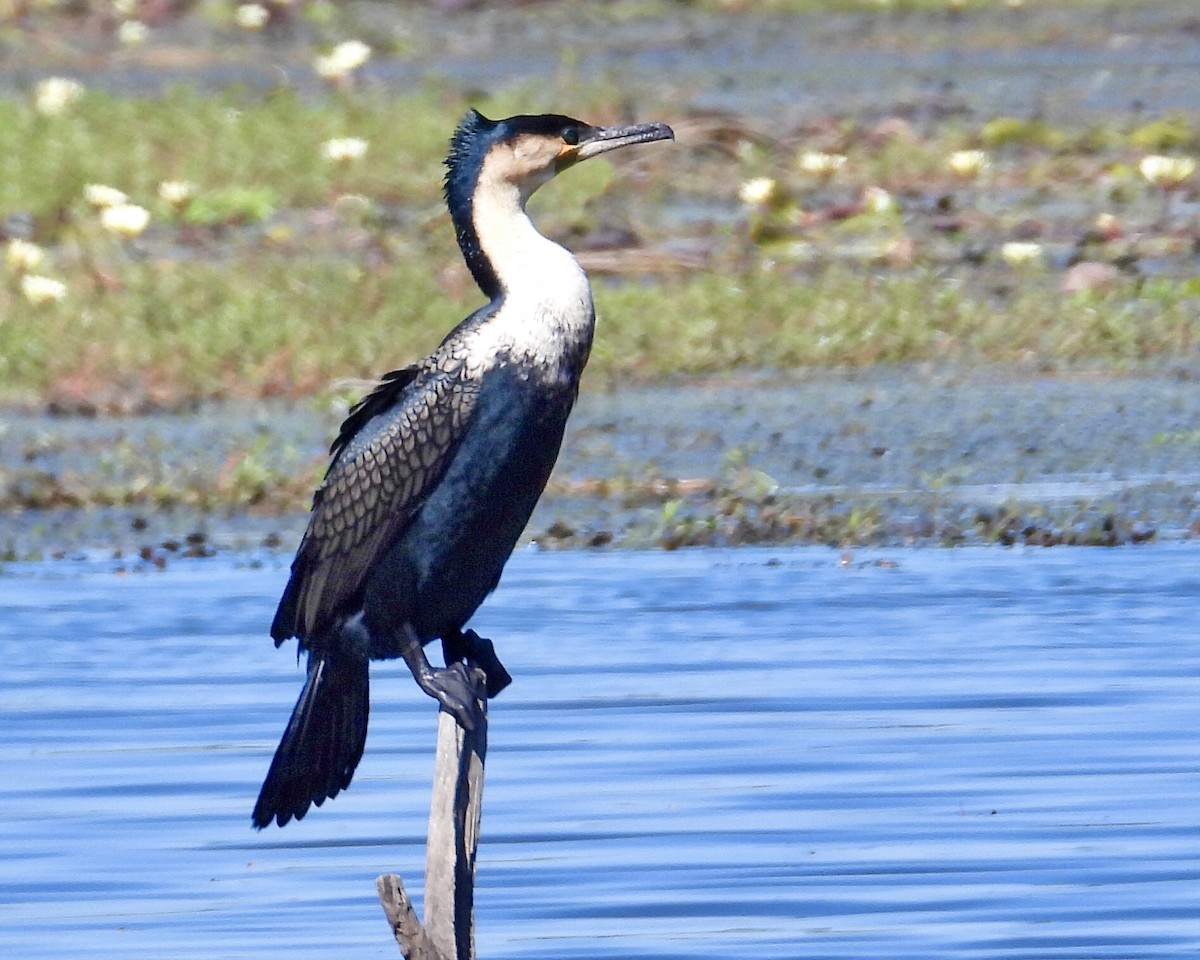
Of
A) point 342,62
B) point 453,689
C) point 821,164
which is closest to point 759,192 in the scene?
point 821,164

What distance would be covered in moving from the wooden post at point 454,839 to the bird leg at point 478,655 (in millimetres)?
220

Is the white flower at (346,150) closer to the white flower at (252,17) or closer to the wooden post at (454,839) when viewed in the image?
the white flower at (252,17)

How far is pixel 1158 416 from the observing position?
32.4ft

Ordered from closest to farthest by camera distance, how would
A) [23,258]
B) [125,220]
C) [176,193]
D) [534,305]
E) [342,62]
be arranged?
[534,305] < [23,258] < [125,220] < [176,193] < [342,62]

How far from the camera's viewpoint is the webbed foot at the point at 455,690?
494 centimetres

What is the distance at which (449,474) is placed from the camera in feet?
17.2

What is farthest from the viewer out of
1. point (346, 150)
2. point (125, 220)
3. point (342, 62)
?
point (342, 62)

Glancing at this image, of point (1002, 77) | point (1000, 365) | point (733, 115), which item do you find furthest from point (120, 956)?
point (1002, 77)

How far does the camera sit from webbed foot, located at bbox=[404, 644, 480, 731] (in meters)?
4.94

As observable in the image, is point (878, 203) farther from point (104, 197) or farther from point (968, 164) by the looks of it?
point (104, 197)

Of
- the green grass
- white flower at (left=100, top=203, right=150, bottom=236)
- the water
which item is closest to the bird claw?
the water

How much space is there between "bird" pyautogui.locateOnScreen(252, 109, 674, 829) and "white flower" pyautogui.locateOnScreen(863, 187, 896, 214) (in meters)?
7.49

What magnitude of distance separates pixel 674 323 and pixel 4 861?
5058 millimetres

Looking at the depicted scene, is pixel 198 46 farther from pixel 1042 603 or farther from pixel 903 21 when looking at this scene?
pixel 1042 603
